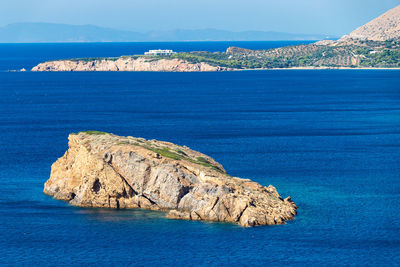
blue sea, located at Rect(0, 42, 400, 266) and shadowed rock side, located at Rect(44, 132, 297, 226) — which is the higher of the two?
shadowed rock side, located at Rect(44, 132, 297, 226)

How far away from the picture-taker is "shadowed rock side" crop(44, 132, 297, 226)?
227 ft

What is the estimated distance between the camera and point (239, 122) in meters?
148

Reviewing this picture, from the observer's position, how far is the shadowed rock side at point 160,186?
6925 centimetres

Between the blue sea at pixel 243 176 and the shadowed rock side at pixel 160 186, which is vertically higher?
the shadowed rock side at pixel 160 186

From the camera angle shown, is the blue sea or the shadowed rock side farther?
the shadowed rock side

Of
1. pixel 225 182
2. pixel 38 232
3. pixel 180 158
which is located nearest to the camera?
pixel 38 232

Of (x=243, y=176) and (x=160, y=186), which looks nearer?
(x=160, y=186)

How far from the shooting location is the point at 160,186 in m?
73.4

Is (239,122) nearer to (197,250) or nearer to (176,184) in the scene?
(176,184)

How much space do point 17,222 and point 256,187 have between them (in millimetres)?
24751

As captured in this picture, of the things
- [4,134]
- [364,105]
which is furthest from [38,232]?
[364,105]

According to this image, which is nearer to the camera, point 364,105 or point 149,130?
point 149,130

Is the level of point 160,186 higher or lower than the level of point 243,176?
higher

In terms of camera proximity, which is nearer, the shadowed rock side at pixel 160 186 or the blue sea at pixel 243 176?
the blue sea at pixel 243 176
